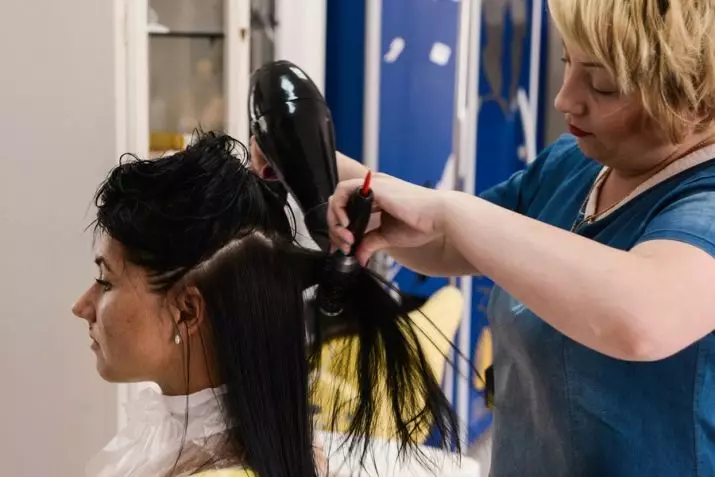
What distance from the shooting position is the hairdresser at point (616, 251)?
0.79 meters

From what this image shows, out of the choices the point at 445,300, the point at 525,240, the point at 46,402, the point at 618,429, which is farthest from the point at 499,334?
the point at 445,300

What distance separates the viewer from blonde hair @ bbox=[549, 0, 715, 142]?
851 mm

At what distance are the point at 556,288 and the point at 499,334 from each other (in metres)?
0.32

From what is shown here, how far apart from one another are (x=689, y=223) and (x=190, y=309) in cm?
53

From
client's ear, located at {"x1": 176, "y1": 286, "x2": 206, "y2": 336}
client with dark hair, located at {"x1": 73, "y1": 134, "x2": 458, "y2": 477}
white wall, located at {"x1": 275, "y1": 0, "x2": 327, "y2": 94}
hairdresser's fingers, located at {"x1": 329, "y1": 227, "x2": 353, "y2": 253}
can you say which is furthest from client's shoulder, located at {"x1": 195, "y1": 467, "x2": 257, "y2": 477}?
white wall, located at {"x1": 275, "y1": 0, "x2": 327, "y2": 94}

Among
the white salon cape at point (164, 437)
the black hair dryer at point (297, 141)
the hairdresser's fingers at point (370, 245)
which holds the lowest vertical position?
the white salon cape at point (164, 437)

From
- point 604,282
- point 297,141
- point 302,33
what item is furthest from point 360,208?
point 302,33

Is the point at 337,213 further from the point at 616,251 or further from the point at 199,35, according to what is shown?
the point at 199,35

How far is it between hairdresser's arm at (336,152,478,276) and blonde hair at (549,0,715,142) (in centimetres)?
36

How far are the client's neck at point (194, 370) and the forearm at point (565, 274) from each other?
0.32 m

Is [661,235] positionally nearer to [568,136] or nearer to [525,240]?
[525,240]

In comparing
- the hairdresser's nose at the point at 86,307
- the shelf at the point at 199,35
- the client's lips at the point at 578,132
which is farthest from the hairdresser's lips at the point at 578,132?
the shelf at the point at 199,35

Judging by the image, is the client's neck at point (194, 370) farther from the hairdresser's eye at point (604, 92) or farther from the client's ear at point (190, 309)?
the hairdresser's eye at point (604, 92)

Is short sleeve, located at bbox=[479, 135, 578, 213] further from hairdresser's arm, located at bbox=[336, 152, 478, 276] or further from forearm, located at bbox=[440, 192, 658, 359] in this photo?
forearm, located at bbox=[440, 192, 658, 359]
